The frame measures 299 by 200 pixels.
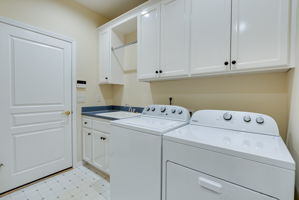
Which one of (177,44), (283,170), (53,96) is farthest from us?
(53,96)

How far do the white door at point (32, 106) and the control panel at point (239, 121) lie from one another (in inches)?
79.1

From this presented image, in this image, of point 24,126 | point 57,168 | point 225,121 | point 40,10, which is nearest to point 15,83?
point 24,126

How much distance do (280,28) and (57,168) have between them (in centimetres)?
306

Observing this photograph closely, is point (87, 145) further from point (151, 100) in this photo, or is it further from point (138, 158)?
point (138, 158)

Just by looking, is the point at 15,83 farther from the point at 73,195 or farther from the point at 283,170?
the point at 283,170

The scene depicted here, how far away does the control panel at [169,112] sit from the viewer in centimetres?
151

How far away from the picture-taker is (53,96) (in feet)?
6.88

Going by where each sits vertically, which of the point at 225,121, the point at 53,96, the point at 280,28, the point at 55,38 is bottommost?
the point at 225,121

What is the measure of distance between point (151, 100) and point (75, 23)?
1783mm

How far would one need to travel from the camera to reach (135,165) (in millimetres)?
1245

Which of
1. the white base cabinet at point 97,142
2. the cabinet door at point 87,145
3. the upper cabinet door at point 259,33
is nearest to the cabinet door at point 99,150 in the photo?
the white base cabinet at point 97,142

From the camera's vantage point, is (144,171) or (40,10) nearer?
(144,171)

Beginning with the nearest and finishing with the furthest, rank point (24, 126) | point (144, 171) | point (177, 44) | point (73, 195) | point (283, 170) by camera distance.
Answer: point (283, 170)
point (144, 171)
point (177, 44)
point (73, 195)
point (24, 126)

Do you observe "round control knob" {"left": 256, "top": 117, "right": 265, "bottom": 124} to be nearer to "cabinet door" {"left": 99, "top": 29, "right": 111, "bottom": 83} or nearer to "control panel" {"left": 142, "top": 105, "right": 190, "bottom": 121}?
"control panel" {"left": 142, "top": 105, "right": 190, "bottom": 121}
